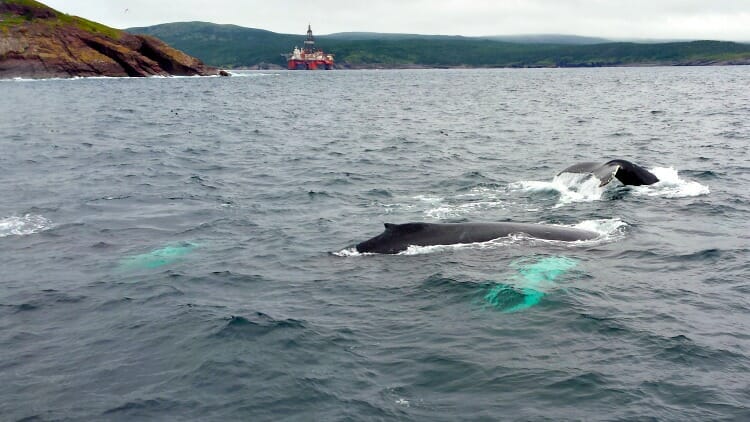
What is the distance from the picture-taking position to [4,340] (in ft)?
42.6

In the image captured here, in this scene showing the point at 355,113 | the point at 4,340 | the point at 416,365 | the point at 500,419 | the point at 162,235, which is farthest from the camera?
the point at 355,113

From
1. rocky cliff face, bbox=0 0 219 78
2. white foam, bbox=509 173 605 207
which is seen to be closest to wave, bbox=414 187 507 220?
white foam, bbox=509 173 605 207

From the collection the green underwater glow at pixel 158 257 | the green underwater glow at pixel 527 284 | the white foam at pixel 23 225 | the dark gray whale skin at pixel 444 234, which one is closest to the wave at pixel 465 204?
the dark gray whale skin at pixel 444 234

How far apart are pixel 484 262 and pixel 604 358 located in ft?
17.2

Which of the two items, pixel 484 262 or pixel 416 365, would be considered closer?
pixel 416 365

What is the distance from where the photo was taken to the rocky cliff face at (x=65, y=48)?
12600 centimetres

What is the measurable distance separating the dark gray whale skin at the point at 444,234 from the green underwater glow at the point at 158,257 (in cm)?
516

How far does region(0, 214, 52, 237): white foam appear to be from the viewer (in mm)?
20594

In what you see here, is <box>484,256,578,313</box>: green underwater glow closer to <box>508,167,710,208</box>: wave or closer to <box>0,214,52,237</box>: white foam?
<box>508,167,710,208</box>: wave

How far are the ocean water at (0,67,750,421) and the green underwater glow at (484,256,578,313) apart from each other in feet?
0.21

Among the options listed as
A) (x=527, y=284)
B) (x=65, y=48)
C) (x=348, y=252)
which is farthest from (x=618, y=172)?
(x=65, y=48)

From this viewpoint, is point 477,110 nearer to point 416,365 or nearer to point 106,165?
point 106,165

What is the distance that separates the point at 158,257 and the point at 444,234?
816 centimetres

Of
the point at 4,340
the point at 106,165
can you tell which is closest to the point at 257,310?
the point at 4,340
